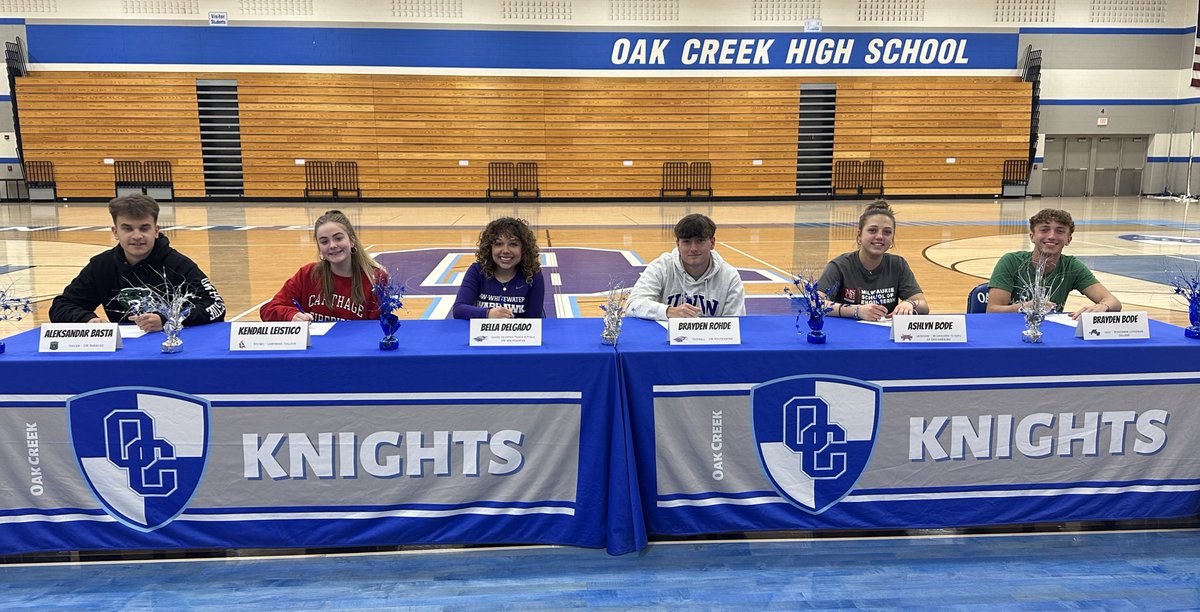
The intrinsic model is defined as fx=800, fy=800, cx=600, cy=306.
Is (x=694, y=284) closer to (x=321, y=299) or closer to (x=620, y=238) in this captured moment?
(x=321, y=299)

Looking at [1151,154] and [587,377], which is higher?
[1151,154]

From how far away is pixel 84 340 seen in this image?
2.59m

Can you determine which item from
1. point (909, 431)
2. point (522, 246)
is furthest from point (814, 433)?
point (522, 246)

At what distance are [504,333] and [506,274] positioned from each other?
1143 mm

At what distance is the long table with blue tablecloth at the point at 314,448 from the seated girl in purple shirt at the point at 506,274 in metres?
1.05

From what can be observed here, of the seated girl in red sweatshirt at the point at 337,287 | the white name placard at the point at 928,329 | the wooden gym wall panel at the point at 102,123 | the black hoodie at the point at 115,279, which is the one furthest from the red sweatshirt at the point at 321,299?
the wooden gym wall panel at the point at 102,123

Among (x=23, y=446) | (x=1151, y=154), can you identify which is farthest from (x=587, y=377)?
(x=1151, y=154)

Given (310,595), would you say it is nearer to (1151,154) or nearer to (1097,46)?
(1097,46)

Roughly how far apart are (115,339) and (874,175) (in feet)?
74.2

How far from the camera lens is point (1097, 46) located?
23.0m

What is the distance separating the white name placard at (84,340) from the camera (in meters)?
2.59

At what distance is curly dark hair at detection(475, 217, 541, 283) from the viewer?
3.70 m

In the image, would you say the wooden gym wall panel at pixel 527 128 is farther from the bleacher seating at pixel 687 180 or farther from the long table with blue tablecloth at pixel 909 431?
the long table with blue tablecloth at pixel 909 431

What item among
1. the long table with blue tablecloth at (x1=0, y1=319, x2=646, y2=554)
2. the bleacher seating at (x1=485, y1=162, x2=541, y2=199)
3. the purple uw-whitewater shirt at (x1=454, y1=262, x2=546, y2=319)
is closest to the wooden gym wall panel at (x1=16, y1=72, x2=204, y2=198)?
the bleacher seating at (x1=485, y1=162, x2=541, y2=199)
